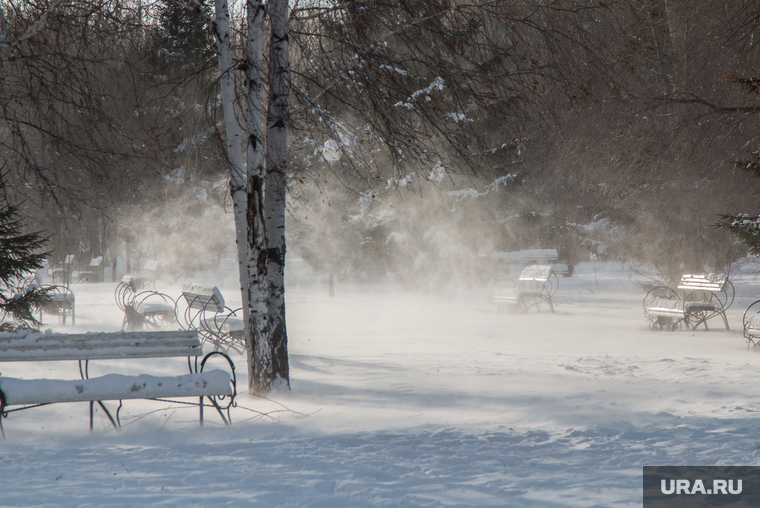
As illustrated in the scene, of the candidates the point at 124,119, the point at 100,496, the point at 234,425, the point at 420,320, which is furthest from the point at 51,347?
the point at 124,119

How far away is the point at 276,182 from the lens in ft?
19.2

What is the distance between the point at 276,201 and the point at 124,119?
388 inches

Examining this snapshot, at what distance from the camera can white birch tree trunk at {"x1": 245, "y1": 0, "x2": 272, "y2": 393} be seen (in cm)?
545

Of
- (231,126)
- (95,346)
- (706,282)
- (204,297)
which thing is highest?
(231,126)

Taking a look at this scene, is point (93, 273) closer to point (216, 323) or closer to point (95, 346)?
point (216, 323)

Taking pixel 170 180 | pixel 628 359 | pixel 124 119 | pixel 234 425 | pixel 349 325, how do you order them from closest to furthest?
1. pixel 234 425
2. pixel 628 359
3. pixel 349 325
4. pixel 124 119
5. pixel 170 180

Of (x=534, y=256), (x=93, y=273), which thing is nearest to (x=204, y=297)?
(x=534, y=256)

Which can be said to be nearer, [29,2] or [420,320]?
[29,2]

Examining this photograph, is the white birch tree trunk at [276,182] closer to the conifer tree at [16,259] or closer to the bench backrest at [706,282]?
the conifer tree at [16,259]

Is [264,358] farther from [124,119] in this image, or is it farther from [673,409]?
[124,119]

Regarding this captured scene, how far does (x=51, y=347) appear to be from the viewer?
5.04 meters

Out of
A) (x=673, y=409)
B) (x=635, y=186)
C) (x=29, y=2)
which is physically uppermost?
(x=29, y=2)

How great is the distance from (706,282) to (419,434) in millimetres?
9392

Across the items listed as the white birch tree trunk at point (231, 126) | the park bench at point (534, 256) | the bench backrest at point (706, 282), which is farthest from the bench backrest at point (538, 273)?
the white birch tree trunk at point (231, 126)
